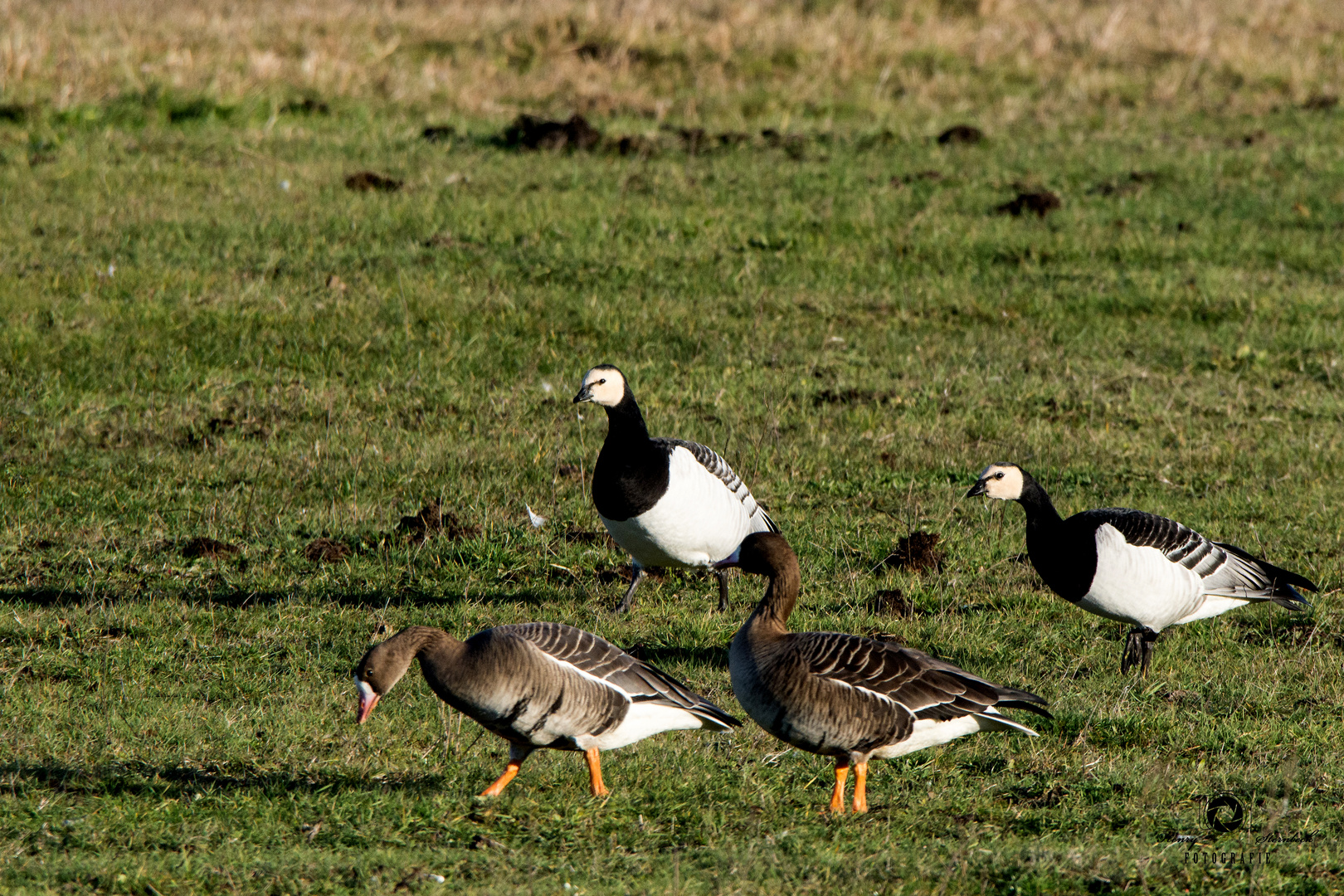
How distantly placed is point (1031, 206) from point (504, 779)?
15.2 meters

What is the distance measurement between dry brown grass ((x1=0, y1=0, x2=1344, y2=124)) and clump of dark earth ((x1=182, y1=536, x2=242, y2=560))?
46.2 feet

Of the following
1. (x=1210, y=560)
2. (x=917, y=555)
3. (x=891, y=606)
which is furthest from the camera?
(x=917, y=555)

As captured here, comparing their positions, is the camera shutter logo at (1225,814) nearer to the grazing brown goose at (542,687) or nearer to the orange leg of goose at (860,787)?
the orange leg of goose at (860,787)

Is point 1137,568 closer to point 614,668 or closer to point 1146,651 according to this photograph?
point 1146,651

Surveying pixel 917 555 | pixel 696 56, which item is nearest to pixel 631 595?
pixel 917 555

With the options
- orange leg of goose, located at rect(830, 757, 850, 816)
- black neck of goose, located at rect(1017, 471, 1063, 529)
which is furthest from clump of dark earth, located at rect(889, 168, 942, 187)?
orange leg of goose, located at rect(830, 757, 850, 816)

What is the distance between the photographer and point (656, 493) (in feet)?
32.0

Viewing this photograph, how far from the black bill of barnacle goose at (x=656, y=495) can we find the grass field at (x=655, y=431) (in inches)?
17.9

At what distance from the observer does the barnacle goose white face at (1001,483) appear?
912 cm

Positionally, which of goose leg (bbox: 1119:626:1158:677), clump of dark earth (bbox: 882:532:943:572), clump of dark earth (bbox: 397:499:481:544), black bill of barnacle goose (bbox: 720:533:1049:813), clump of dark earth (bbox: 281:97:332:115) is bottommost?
clump of dark earth (bbox: 281:97:332:115)

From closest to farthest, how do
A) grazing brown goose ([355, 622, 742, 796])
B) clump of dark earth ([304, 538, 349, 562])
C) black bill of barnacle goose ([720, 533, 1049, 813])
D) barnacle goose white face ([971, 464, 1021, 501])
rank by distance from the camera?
grazing brown goose ([355, 622, 742, 796]) → black bill of barnacle goose ([720, 533, 1049, 813]) → barnacle goose white face ([971, 464, 1021, 501]) → clump of dark earth ([304, 538, 349, 562])

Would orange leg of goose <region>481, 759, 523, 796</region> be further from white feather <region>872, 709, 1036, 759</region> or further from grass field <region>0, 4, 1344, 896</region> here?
white feather <region>872, 709, 1036, 759</region>

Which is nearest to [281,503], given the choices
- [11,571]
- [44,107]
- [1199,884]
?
[11,571]

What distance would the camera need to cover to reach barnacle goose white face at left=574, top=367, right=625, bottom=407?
10.2m
